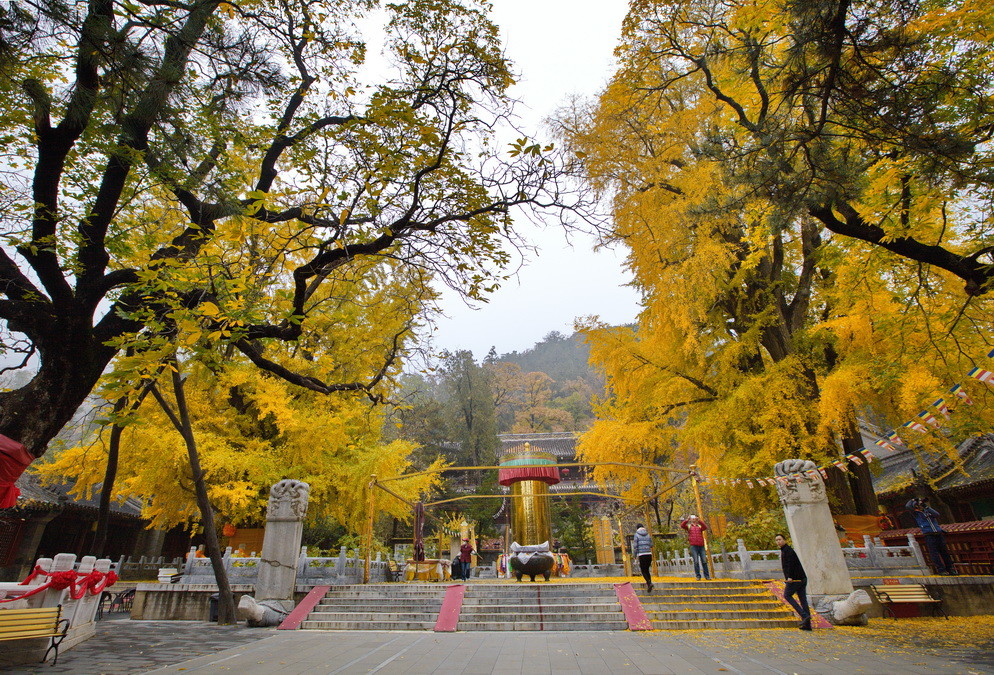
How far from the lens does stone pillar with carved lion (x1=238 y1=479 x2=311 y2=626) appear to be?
29.7 feet

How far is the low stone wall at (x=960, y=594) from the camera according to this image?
855 cm

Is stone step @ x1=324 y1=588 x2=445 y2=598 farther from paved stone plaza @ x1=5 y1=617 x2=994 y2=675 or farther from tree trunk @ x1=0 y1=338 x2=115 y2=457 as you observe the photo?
tree trunk @ x1=0 y1=338 x2=115 y2=457

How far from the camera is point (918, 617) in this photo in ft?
27.7

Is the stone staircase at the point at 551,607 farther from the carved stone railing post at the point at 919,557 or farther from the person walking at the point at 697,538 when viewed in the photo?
the carved stone railing post at the point at 919,557

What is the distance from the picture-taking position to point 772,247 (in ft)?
42.0

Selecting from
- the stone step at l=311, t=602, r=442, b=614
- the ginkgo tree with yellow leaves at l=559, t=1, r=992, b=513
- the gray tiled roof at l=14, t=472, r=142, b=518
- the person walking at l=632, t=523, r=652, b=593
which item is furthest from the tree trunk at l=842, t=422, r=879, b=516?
the gray tiled roof at l=14, t=472, r=142, b=518

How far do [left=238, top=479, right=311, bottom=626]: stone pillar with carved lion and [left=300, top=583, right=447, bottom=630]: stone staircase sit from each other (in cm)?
68

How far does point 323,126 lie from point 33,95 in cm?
272

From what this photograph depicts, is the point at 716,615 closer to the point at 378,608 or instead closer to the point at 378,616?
the point at 378,616

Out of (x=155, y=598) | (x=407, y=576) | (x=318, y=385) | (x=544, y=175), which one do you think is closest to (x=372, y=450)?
(x=407, y=576)

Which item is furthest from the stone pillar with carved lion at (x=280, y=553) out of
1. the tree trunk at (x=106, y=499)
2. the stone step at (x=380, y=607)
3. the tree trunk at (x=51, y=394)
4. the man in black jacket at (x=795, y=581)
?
the man in black jacket at (x=795, y=581)

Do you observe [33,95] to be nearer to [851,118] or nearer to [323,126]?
[323,126]

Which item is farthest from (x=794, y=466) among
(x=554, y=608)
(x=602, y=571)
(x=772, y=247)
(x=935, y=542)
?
(x=602, y=571)

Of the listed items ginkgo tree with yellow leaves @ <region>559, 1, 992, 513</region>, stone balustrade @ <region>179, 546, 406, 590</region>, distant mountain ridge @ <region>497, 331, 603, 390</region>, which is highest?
distant mountain ridge @ <region>497, 331, 603, 390</region>
